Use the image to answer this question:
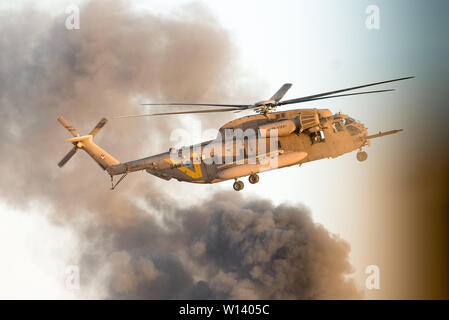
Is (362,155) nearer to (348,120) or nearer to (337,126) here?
(348,120)

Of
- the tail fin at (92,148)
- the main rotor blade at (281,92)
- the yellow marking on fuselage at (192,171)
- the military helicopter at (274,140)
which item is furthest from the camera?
the tail fin at (92,148)

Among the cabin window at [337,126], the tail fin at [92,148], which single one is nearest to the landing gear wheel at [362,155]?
the cabin window at [337,126]

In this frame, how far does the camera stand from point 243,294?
106m

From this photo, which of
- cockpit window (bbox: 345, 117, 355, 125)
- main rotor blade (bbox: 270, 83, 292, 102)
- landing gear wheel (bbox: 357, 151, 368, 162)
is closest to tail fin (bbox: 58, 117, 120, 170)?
main rotor blade (bbox: 270, 83, 292, 102)

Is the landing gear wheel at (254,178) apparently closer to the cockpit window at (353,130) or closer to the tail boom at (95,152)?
the cockpit window at (353,130)

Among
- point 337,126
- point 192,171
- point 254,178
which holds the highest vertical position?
point 337,126

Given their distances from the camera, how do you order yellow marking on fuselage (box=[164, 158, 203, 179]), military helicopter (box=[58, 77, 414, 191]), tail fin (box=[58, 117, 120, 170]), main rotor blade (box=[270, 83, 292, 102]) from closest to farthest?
military helicopter (box=[58, 77, 414, 191]) < main rotor blade (box=[270, 83, 292, 102]) < yellow marking on fuselage (box=[164, 158, 203, 179]) < tail fin (box=[58, 117, 120, 170])

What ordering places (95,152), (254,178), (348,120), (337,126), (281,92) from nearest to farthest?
(337,126)
(348,120)
(254,178)
(281,92)
(95,152)

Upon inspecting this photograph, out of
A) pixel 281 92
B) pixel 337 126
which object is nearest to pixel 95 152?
pixel 281 92

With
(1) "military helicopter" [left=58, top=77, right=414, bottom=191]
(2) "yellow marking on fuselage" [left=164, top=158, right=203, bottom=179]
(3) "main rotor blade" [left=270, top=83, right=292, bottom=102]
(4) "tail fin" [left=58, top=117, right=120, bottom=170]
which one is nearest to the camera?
(1) "military helicopter" [left=58, top=77, right=414, bottom=191]

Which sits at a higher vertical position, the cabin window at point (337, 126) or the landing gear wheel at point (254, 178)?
the cabin window at point (337, 126)

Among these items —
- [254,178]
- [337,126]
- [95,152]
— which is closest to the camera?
[337,126]

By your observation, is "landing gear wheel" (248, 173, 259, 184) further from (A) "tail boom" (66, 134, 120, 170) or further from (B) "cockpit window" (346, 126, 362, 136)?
(A) "tail boom" (66, 134, 120, 170)
